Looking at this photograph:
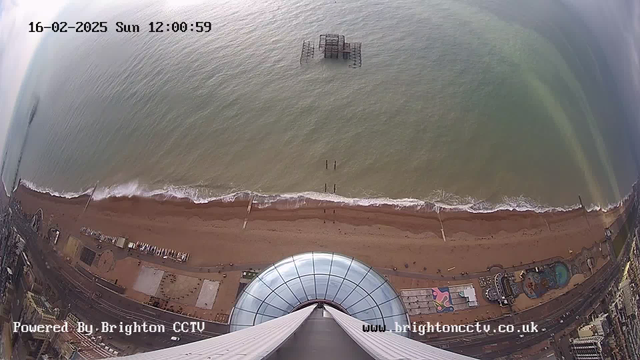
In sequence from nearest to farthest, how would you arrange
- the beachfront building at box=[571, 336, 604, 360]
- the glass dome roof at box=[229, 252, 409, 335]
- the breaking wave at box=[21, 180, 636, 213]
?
the glass dome roof at box=[229, 252, 409, 335], the beachfront building at box=[571, 336, 604, 360], the breaking wave at box=[21, 180, 636, 213]

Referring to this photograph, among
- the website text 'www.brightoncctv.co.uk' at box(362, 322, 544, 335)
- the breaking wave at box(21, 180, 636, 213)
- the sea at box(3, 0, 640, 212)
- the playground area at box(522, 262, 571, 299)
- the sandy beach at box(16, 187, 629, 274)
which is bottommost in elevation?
the website text 'www.brightoncctv.co.uk' at box(362, 322, 544, 335)

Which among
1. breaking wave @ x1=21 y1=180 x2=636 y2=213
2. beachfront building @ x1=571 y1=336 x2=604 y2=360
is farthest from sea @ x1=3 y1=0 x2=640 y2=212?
beachfront building @ x1=571 y1=336 x2=604 y2=360

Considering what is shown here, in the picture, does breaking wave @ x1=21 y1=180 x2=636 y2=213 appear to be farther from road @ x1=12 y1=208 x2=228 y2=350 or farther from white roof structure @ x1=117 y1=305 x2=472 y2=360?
white roof structure @ x1=117 y1=305 x2=472 y2=360

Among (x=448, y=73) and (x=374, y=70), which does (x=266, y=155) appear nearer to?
(x=374, y=70)

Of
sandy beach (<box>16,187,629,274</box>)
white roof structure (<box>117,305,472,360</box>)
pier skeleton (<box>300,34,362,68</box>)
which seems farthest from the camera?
pier skeleton (<box>300,34,362,68</box>)

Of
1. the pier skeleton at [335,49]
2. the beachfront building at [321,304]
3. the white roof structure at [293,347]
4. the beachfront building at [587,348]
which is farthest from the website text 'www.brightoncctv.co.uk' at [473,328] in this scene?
the pier skeleton at [335,49]

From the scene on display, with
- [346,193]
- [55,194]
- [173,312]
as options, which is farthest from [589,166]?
[55,194]

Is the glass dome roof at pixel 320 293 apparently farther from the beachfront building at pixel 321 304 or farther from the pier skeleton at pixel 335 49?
the pier skeleton at pixel 335 49
